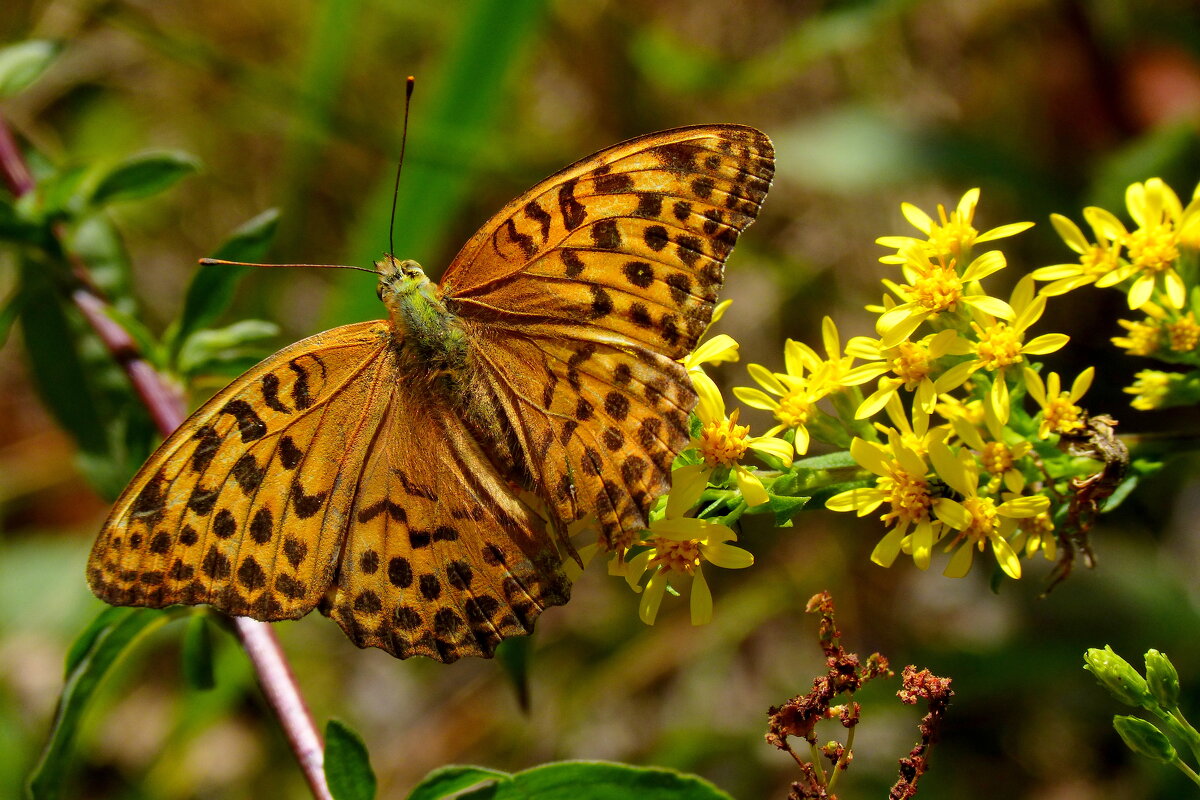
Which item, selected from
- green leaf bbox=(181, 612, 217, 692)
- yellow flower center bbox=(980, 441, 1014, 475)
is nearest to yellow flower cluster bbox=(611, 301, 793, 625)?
yellow flower center bbox=(980, 441, 1014, 475)

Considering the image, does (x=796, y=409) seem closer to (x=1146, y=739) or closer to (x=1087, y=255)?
(x=1087, y=255)

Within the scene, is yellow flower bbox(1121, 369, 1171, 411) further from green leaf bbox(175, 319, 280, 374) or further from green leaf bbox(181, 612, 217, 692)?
green leaf bbox(181, 612, 217, 692)

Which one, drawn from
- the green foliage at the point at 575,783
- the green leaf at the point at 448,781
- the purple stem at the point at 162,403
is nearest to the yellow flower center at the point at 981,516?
the green foliage at the point at 575,783

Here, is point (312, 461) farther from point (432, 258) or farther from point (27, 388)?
point (27, 388)

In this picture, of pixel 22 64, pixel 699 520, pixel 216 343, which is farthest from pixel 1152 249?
pixel 22 64

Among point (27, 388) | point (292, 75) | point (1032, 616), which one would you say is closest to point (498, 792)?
point (1032, 616)
